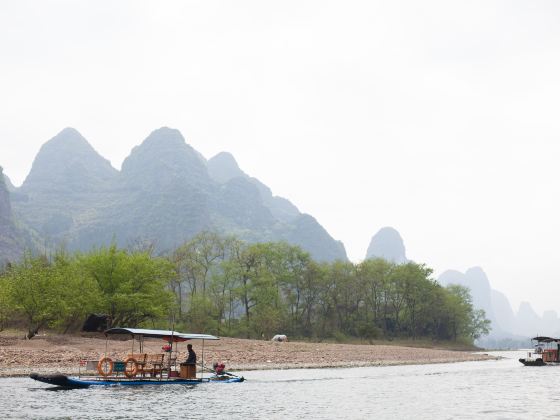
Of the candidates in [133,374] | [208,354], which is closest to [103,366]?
[133,374]

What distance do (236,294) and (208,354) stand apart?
46.4m

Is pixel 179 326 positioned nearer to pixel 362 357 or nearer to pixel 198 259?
pixel 198 259

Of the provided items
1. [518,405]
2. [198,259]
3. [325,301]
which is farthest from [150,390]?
[325,301]

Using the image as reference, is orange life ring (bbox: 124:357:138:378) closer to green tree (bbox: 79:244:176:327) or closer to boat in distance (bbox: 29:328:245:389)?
boat in distance (bbox: 29:328:245:389)

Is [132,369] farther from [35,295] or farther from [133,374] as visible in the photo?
[35,295]

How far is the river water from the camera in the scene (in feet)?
91.0

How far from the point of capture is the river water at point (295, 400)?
91.0 ft

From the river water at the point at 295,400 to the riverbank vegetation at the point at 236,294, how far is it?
28.9 metres

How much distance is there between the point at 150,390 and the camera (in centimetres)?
3672

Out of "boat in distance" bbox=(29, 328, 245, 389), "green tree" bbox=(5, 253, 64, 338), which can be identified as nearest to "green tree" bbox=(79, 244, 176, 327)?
"green tree" bbox=(5, 253, 64, 338)

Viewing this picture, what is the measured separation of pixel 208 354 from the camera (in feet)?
205

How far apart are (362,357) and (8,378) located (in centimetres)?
4626

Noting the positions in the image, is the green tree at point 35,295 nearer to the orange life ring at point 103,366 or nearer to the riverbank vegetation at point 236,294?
the riverbank vegetation at point 236,294

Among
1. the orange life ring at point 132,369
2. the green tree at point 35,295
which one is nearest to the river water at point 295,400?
the orange life ring at point 132,369
